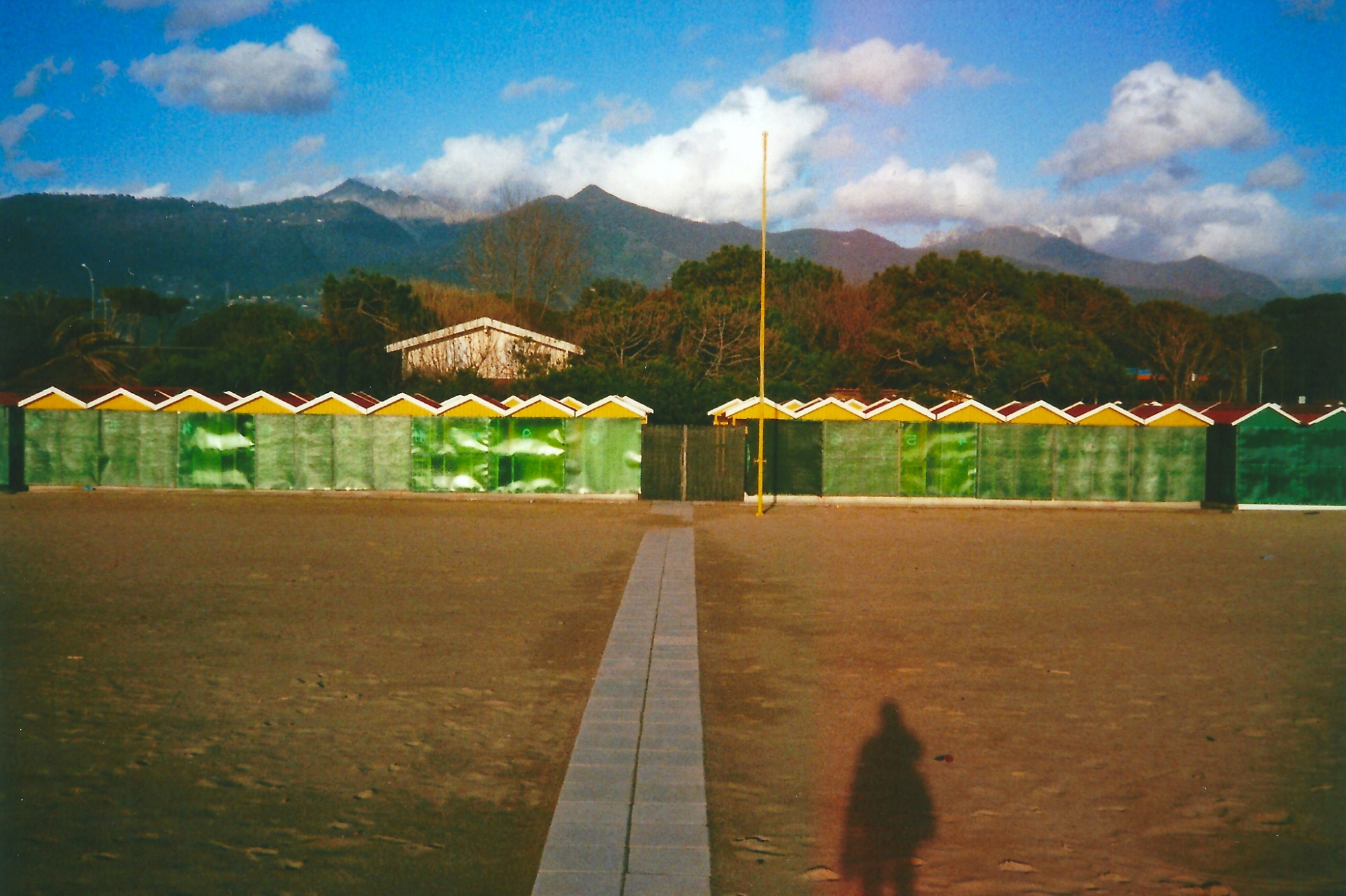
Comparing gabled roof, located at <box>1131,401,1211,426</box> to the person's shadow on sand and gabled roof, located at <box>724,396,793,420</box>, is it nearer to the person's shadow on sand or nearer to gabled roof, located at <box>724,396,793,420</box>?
gabled roof, located at <box>724,396,793,420</box>

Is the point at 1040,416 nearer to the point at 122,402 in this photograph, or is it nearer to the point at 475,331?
the point at 122,402

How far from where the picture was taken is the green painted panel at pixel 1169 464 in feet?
83.6

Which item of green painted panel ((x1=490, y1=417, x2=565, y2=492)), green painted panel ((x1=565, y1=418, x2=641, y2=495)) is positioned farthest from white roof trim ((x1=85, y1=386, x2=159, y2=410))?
green painted panel ((x1=565, y1=418, x2=641, y2=495))

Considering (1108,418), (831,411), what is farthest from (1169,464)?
(831,411)

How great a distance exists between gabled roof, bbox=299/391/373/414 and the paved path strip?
61.1ft

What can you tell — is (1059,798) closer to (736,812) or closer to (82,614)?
(736,812)

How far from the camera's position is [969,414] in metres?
26.0

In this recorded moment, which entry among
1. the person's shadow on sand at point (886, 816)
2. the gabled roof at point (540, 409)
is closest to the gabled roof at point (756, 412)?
the gabled roof at point (540, 409)

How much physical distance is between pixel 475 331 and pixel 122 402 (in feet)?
64.8

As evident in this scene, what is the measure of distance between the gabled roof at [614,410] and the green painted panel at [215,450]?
8.57 meters

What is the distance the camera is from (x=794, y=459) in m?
25.5

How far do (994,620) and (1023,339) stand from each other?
39.9 metres

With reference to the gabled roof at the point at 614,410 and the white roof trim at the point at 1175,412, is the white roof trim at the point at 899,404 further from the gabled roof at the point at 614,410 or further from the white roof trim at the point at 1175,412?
the gabled roof at the point at 614,410

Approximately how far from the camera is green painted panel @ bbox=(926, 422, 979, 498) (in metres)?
25.4
